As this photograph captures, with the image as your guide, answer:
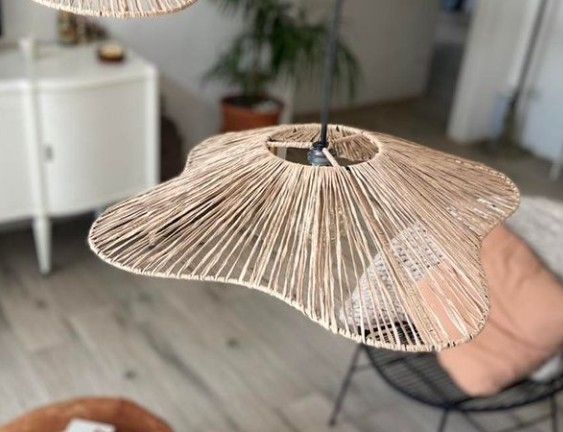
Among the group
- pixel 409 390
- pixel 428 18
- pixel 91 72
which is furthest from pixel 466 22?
pixel 409 390

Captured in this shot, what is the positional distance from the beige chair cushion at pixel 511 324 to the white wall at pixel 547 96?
8.22 ft

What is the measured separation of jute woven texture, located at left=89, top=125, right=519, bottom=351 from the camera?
0.71 meters

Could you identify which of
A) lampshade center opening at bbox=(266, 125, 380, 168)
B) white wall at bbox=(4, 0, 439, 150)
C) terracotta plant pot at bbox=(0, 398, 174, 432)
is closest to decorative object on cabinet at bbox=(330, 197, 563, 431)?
terracotta plant pot at bbox=(0, 398, 174, 432)

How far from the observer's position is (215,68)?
10.8 feet

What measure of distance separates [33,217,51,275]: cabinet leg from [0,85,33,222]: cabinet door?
6 cm

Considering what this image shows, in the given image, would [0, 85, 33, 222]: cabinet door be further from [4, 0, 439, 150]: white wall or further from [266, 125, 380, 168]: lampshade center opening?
[266, 125, 380, 168]: lampshade center opening

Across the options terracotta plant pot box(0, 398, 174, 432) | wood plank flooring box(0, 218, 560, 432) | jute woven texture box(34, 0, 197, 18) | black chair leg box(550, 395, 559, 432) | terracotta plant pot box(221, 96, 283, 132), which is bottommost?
wood plank flooring box(0, 218, 560, 432)

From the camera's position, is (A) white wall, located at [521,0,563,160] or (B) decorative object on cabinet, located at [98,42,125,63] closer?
(B) decorative object on cabinet, located at [98,42,125,63]

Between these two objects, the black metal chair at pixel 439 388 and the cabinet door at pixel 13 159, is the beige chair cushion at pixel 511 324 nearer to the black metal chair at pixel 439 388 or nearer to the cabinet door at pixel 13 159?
the black metal chair at pixel 439 388

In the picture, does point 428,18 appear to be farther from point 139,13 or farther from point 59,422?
point 139,13

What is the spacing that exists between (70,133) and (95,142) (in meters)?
0.10

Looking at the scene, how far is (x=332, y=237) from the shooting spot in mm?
758

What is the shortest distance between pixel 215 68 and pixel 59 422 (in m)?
2.07

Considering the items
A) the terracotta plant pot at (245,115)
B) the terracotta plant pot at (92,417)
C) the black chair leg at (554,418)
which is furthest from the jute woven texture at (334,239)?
the terracotta plant pot at (245,115)
